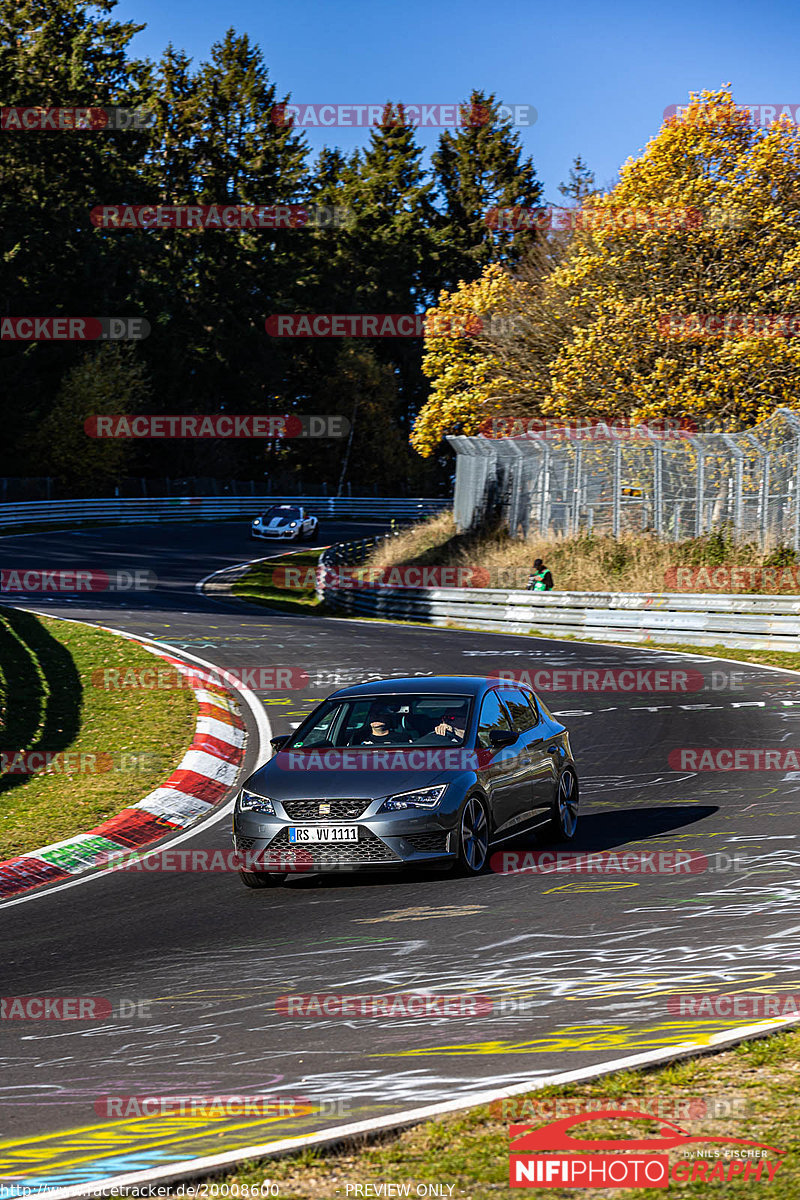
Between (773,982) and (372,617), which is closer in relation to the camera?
(773,982)

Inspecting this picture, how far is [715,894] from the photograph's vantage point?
30.1ft

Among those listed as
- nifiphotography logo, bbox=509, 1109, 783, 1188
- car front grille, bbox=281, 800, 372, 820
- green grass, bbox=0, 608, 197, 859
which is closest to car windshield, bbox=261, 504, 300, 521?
green grass, bbox=0, 608, 197, 859

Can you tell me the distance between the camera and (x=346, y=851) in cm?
998

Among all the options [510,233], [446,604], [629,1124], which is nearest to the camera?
[629,1124]

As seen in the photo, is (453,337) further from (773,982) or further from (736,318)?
(773,982)

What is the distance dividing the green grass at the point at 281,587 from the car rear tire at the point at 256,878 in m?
26.3

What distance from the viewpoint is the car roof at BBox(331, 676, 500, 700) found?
37.8ft

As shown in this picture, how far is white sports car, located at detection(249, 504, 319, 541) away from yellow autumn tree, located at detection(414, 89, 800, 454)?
20.0 m

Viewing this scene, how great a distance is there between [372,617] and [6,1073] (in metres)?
29.6

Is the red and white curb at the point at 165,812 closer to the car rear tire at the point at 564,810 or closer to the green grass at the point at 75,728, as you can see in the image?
the green grass at the point at 75,728

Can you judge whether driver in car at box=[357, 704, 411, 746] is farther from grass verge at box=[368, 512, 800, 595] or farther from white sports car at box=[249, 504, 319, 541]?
white sports car at box=[249, 504, 319, 541]

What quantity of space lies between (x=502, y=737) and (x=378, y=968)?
145 inches

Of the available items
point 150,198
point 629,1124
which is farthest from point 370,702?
point 150,198

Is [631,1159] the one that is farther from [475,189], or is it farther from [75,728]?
[475,189]
